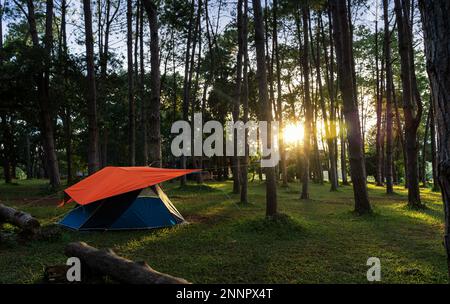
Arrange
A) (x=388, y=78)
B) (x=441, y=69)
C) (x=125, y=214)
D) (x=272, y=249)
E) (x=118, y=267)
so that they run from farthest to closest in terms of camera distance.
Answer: (x=388, y=78), (x=125, y=214), (x=272, y=249), (x=118, y=267), (x=441, y=69)

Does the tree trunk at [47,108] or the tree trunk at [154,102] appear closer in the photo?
the tree trunk at [154,102]

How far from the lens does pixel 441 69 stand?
9.00 ft

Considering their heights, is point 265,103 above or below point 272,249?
above

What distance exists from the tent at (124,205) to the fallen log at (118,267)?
3457mm

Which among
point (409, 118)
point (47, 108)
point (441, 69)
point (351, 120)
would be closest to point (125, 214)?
point (351, 120)

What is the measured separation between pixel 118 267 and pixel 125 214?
500 cm

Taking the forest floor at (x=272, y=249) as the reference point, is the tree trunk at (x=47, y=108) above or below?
above

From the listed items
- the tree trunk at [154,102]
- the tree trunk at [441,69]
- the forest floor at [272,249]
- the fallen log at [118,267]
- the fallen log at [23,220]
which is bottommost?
the forest floor at [272,249]

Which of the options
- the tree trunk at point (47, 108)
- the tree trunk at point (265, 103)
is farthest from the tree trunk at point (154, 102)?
the tree trunk at point (47, 108)

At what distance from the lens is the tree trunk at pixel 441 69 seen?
2705mm

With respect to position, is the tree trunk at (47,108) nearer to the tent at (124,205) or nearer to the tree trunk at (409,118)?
the tent at (124,205)

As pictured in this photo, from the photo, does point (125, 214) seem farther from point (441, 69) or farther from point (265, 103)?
point (441, 69)

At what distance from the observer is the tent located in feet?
31.3

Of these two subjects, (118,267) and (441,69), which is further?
(118,267)
